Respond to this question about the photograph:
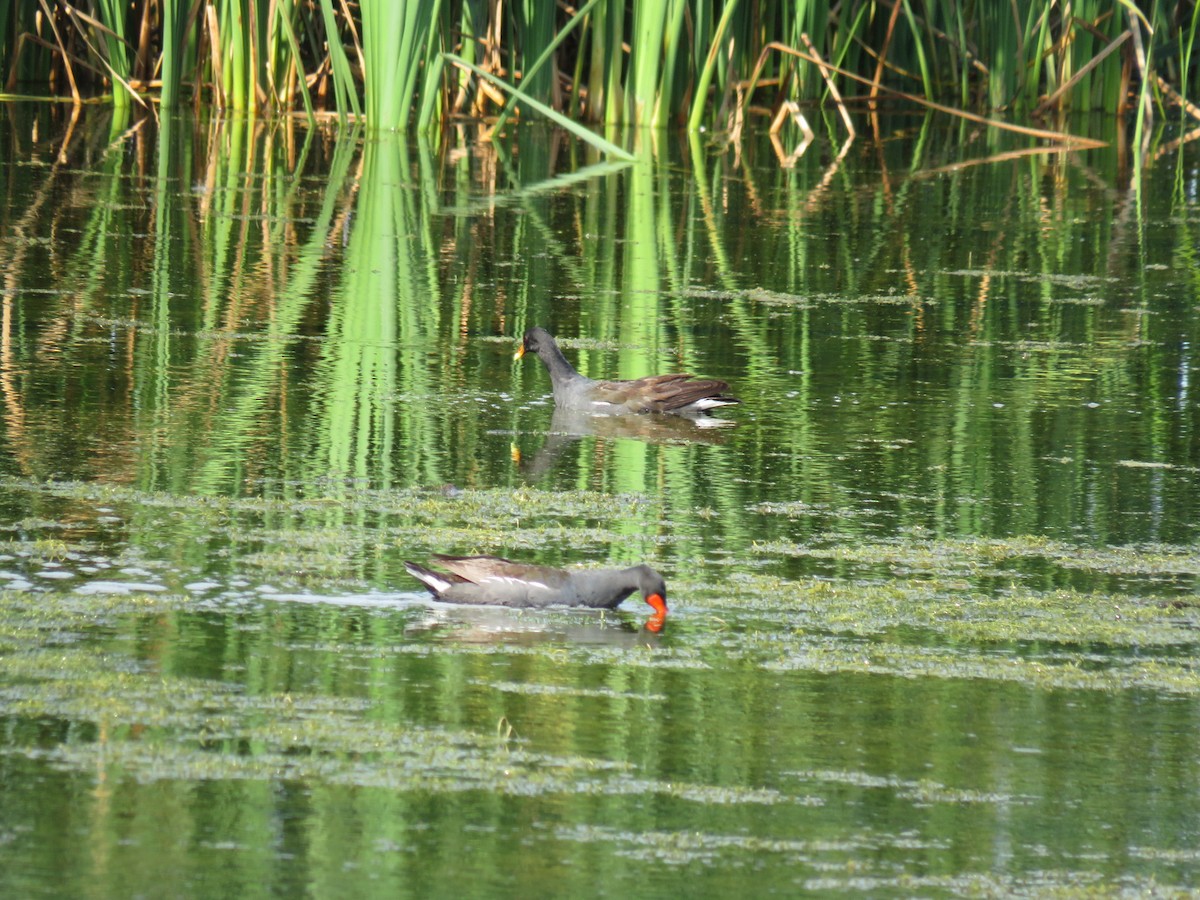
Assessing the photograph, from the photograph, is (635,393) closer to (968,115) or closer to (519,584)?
(519,584)

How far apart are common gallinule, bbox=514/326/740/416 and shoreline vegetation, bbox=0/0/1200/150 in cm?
686

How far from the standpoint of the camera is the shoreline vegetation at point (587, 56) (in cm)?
1708

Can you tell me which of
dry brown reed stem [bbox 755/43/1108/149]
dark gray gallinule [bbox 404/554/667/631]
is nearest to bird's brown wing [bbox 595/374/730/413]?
dark gray gallinule [bbox 404/554/667/631]

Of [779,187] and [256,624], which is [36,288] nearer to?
[256,624]

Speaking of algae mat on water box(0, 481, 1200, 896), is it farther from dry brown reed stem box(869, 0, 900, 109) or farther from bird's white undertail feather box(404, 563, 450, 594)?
dry brown reed stem box(869, 0, 900, 109)

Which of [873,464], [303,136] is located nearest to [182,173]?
[303,136]

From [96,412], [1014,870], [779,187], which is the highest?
[779,187]

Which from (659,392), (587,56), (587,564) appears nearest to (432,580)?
(587,564)

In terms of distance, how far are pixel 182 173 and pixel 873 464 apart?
8.70 m

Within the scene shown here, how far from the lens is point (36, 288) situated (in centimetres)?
1025

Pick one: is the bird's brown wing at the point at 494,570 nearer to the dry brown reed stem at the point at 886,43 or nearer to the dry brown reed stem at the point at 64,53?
the dry brown reed stem at the point at 64,53

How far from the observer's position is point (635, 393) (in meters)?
8.30

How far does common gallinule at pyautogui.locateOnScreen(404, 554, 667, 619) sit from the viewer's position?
5414 millimetres

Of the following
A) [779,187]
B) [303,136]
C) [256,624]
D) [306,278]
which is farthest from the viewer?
[303,136]
